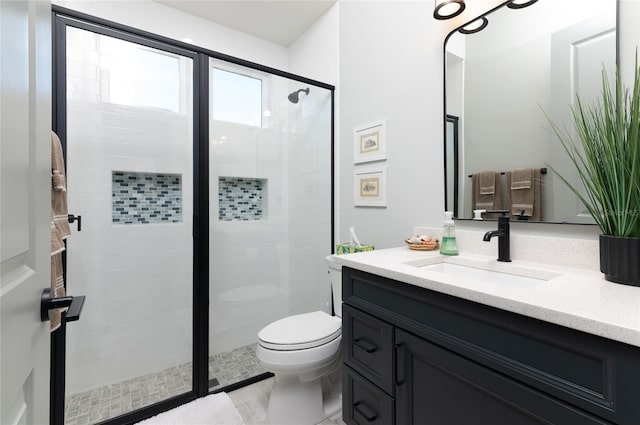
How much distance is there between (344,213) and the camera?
2.22m

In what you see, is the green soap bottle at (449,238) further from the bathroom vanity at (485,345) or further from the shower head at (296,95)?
the shower head at (296,95)

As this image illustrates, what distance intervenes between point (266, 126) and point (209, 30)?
3.13 feet

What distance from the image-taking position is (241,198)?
219 centimetres

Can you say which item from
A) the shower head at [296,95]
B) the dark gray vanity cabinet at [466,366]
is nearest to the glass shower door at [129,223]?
the shower head at [296,95]

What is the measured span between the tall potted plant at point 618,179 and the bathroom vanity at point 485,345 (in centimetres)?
8

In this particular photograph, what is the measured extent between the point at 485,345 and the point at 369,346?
0.48 meters

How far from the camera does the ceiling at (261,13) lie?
223cm

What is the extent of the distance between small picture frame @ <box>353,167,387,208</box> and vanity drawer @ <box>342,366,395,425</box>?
1.01m

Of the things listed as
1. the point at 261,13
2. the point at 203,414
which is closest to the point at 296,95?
the point at 261,13

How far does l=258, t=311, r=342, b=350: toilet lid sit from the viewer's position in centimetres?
147

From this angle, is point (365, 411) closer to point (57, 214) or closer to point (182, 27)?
point (57, 214)

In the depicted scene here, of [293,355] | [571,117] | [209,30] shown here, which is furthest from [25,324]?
[209,30]

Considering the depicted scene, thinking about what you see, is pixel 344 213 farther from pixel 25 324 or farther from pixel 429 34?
pixel 25 324

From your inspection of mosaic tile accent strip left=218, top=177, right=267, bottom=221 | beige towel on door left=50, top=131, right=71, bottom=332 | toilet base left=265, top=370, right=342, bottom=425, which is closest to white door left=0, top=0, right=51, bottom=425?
beige towel on door left=50, top=131, right=71, bottom=332
